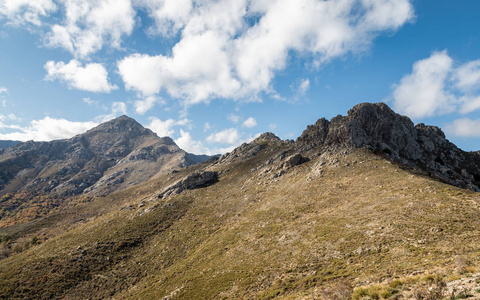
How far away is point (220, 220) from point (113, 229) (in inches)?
1277

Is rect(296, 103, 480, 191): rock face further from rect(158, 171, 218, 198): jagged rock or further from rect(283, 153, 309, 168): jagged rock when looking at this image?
rect(158, 171, 218, 198): jagged rock

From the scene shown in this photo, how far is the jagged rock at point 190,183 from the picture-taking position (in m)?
92.3

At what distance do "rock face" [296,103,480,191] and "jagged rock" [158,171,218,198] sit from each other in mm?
49730

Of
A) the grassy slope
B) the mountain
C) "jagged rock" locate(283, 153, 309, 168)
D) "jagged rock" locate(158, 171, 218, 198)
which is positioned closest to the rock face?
the mountain

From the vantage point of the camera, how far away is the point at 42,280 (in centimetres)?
4134

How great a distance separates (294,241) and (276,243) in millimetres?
3521

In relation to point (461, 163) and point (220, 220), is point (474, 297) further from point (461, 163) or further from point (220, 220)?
point (461, 163)

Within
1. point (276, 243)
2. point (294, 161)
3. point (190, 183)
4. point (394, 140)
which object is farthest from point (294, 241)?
point (394, 140)

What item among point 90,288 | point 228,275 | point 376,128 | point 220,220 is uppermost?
point 376,128

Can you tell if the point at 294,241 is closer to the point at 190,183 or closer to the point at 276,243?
the point at 276,243

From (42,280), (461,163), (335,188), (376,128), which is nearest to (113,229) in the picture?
(42,280)

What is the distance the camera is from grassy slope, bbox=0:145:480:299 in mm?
24594

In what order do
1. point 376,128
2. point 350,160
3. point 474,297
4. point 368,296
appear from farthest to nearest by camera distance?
point 376,128, point 350,160, point 368,296, point 474,297

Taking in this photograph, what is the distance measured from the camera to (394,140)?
94.6 metres
